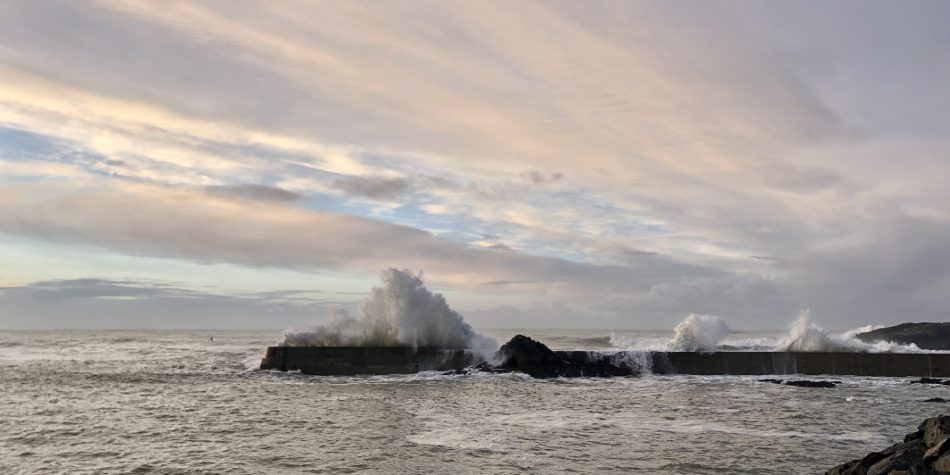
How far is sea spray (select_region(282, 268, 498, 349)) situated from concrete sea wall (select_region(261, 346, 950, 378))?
3.02 m

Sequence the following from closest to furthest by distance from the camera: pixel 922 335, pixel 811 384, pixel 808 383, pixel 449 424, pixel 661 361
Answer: pixel 449 424 < pixel 811 384 < pixel 808 383 < pixel 661 361 < pixel 922 335

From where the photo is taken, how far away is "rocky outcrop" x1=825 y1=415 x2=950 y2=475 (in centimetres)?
856

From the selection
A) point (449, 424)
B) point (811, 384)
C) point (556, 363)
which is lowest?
point (449, 424)

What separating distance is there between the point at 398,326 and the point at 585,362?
9.95 meters

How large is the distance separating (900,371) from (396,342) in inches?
945

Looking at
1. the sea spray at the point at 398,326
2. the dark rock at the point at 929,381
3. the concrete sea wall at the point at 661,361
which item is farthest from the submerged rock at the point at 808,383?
the sea spray at the point at 398,326

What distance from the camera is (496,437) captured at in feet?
48.5

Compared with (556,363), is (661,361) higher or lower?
higher

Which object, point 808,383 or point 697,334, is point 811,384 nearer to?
point 808,383

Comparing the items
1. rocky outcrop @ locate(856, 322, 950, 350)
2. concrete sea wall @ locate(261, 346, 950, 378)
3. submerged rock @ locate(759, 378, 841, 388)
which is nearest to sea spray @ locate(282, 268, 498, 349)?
concrete sea wall @ locate(261, 346, 950, 378)

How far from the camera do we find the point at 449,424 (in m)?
16.5

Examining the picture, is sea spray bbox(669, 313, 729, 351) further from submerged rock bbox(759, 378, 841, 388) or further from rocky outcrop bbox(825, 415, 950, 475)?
rocky outcrop bbox(825, 415, 950, 475)

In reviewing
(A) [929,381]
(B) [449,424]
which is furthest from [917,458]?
(A) [929,381]

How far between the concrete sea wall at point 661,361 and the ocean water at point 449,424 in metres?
2.08
